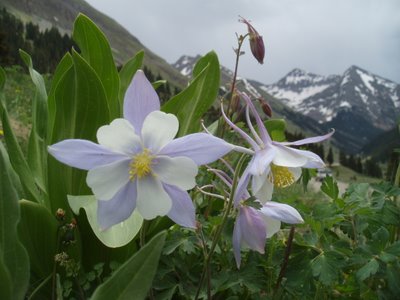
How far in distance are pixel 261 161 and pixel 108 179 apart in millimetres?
398

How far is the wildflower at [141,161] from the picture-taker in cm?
116

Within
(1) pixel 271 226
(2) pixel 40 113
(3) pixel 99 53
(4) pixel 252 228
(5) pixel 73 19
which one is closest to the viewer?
(4) pixel 252 228

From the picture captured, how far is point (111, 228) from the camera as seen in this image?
5.51ft

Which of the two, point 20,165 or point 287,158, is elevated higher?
point 287,158

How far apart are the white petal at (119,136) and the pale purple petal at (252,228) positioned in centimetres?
38

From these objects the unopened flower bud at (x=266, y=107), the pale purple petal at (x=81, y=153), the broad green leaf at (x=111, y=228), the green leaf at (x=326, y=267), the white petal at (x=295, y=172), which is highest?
the unopened flower bud at (x=266, y=107)

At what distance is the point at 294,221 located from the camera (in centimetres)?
140

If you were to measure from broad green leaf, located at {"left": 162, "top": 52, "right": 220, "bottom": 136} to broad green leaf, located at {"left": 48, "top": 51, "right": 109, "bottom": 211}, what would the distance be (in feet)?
1.52

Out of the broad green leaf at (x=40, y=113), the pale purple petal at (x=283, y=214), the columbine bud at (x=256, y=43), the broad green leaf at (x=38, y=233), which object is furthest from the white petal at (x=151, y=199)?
the broad green leaf at (x=40, y=113)

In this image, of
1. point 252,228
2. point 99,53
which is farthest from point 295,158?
point 99,53

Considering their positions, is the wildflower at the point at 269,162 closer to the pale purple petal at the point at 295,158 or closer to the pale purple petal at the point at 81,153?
the pale purple petal at the point at 295,158

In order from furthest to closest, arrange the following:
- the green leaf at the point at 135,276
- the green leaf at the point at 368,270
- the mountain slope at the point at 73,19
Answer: the mountain slope at the point at 73,19
the green leaf at the point at 368,270
the green leaf at the point at 135,276

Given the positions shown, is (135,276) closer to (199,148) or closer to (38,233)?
(199,148)

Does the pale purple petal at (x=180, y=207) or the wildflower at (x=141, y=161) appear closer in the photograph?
the wildflower at (x=141, y=161)
